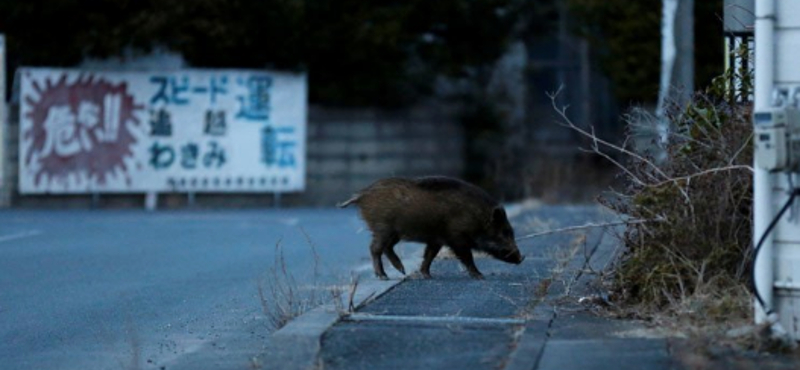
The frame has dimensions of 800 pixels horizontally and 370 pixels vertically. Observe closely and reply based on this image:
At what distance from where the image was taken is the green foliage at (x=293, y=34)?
24.0 m

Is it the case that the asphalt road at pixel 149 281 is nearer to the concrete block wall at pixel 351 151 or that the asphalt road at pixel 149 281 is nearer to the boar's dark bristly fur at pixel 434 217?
the boar's dark bristly fur at pixel 434 217

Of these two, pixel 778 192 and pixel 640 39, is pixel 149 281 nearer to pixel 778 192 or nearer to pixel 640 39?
pixel 778 192

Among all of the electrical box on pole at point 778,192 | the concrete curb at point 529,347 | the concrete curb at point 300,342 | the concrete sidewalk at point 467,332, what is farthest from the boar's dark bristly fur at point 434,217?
the electrical box on pole at point 778,192

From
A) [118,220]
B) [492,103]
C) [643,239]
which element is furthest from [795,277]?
→ [492,103]

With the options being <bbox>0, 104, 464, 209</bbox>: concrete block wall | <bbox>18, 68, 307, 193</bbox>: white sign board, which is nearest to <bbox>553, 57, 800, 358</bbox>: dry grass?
<bbox>0, 104, 464, 209</bbox>: concrete block wall

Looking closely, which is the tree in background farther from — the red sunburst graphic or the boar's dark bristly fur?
the boar's dark bristly fur

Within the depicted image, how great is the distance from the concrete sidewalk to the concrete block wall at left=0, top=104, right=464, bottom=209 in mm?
14881

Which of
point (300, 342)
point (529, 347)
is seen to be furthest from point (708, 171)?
point (300, 342)

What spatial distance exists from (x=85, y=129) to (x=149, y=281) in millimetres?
12138

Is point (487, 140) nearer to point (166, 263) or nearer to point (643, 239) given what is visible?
point (166, 263)

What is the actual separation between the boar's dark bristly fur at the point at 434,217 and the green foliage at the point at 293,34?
1294 centimetres

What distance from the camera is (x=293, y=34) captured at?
24109 mm

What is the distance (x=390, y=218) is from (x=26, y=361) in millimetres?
3080

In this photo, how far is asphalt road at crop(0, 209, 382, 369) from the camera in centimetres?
906
